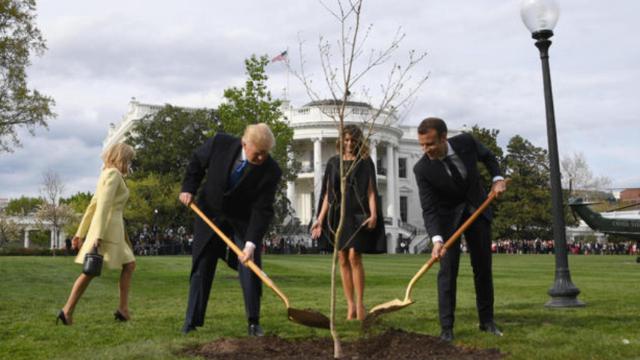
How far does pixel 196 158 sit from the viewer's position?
6.32 meters

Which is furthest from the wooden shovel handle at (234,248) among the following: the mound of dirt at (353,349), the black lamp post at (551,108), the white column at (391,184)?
the white column at (391,184)

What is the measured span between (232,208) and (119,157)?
165 cm

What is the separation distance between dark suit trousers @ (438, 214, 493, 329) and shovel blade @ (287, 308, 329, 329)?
3.51 feet

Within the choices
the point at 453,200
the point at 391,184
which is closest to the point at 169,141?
the point at 391,184

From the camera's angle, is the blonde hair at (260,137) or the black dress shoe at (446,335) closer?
the black dress shoe at (446,335)

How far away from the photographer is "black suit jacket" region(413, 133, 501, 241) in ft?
19.5

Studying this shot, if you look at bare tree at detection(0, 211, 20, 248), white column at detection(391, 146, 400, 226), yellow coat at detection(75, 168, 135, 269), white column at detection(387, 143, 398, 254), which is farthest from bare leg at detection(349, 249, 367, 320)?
white column at detection(391, 146, 400, 226)

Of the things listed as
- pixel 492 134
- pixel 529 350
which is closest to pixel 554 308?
pixel 529 350

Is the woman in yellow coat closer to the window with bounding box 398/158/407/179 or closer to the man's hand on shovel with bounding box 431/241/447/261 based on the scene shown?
the man's hand on shovel with bounding box 431/241/447/261

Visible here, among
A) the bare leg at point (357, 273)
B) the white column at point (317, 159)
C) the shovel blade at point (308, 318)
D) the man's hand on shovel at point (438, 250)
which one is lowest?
the shovel blade at point (308, 318)

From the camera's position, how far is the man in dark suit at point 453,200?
5.88 m

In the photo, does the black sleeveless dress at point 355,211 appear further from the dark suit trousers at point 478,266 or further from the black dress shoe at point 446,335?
the black dress shoe at point 446,335

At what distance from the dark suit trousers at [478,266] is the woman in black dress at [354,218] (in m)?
1.27

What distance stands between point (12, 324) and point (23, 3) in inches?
782
